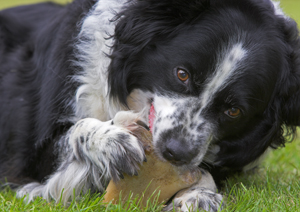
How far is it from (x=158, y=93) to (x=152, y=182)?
73 cm

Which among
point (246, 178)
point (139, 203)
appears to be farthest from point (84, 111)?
point (246, 178)

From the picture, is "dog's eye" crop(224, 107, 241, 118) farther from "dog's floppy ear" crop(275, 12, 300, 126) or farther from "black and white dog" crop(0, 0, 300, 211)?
"dog's floppy ear" crop(275, 12, 300, 126)

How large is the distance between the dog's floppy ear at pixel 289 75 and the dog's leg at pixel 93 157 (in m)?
1.24

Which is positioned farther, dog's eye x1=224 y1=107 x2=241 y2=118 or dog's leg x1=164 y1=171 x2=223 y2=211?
dog's eye x1=224 y1=107 x2=241 y2=118

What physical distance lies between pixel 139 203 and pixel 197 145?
621 millimetres

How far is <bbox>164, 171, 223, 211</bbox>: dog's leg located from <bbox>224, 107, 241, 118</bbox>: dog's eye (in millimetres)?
585

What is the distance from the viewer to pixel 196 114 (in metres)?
3.15

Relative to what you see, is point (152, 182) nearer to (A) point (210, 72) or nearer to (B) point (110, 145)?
(B) point (110, 145)

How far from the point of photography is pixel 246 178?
3.82m

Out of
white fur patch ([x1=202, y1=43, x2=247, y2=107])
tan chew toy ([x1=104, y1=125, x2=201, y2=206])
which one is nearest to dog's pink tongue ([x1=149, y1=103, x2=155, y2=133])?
tan chew toy ([x1=104, y1=125, x2=201, y2=206])

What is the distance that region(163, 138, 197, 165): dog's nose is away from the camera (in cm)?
300

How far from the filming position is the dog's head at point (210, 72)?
10.2ft

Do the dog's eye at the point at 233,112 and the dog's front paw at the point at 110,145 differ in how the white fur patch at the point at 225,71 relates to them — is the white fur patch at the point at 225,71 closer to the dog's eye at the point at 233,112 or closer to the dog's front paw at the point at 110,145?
the dog's eye at the point at 233,112

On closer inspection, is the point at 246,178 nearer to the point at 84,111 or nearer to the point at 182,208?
the point at 182,208
